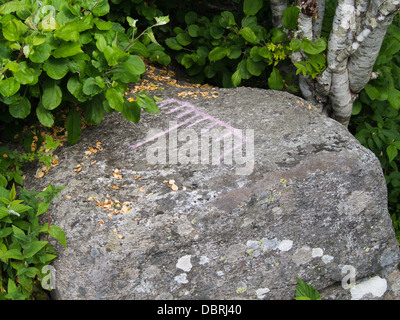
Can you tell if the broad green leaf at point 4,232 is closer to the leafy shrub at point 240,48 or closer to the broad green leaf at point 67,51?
the broad green leaf at point 67,51

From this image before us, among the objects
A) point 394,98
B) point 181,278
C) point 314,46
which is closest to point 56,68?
point 181,278

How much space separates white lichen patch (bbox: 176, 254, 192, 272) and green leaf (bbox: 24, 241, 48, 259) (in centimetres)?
60

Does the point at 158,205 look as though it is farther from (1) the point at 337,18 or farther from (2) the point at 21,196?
(1) the point at 337,18

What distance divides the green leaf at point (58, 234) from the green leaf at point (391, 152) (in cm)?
202

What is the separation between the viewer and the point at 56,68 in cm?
221

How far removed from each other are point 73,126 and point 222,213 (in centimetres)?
93

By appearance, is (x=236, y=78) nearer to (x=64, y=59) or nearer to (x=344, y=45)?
(x=344, y=45)

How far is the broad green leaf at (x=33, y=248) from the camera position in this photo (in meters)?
2.05

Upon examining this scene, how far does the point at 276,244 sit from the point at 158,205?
1.97ft

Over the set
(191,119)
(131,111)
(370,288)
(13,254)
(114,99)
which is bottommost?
(370,288)

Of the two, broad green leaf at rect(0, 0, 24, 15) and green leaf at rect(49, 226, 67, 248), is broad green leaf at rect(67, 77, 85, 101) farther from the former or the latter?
green leaf at rect(49, 226, 67, 248)
